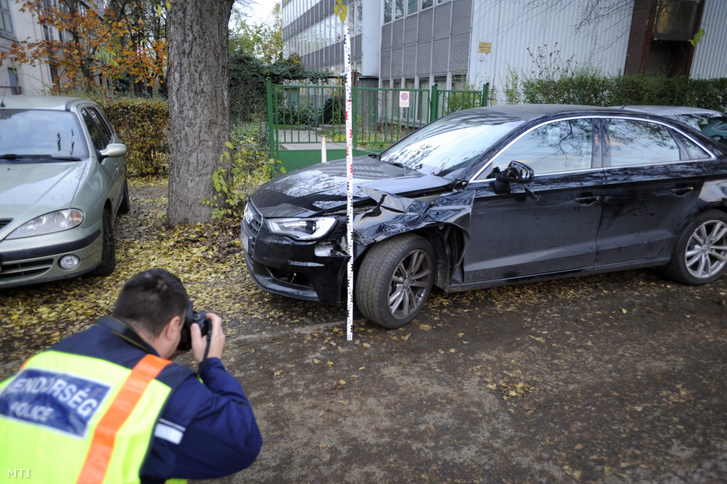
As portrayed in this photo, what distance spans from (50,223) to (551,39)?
15984 millimetres

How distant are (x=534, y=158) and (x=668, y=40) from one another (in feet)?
59.7

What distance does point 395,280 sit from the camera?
3869 millimetres

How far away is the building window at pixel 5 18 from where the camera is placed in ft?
68.6

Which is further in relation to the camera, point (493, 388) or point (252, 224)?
point (252, 224)

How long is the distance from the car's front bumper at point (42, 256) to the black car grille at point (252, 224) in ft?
4.96

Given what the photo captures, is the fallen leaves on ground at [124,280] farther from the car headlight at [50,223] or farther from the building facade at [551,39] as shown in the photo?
the building facade at [551,39]

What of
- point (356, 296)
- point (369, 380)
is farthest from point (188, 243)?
point (369, 380)

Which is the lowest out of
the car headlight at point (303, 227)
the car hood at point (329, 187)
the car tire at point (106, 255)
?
the car tire at point (106, 255)

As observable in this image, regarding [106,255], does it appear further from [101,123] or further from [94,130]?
[101,123]

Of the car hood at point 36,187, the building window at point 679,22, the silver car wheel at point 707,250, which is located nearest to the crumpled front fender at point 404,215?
the silver car wheel at point 707,250

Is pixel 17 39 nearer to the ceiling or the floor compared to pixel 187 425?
nearer to the ceiling

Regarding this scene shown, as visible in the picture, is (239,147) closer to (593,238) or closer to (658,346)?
(593,238)

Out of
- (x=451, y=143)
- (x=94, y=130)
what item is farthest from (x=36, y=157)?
(x=451, y=143)

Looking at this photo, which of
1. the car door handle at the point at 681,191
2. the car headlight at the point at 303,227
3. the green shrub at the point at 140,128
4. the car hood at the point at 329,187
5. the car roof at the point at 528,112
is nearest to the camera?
the car headlight at the point at 303,227
